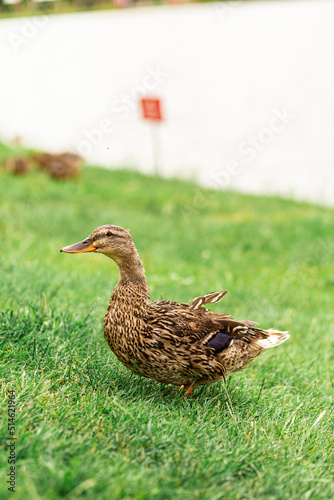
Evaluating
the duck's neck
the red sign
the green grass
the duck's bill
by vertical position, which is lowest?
the green grass

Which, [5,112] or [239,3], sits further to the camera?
[239,3]

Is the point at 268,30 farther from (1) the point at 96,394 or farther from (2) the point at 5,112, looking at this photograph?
(1) the point at 96,394

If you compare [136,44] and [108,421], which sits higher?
[136,44]

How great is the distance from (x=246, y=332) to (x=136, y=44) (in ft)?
76.9

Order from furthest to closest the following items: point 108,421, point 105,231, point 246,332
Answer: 1. point 246,332
2. point 105,231
3. point 108,421

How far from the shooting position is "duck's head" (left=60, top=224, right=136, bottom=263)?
314 centimetres

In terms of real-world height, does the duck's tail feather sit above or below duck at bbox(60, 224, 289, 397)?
below

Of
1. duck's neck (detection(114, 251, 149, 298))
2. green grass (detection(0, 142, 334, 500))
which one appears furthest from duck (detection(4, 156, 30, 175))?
duck's neck (detection(114, 251, 149, 298))

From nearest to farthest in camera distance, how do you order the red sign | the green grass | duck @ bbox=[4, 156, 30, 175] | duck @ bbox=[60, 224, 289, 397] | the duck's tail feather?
the green grass → duck @ bbox=[60, 224, 289, 397] → the duck's tail feather → duck @ bbox=[4, 156, 30, 175] → the red sign

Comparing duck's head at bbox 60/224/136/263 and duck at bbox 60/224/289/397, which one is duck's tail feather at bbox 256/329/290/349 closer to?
duck at bbox 60/224/289/397

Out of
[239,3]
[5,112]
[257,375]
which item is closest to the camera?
[257,375]

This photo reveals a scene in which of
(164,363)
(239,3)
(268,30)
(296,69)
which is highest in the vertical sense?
(239,3)

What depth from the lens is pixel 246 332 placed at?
3365mm

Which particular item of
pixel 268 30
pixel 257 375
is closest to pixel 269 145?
pixel 268 30
